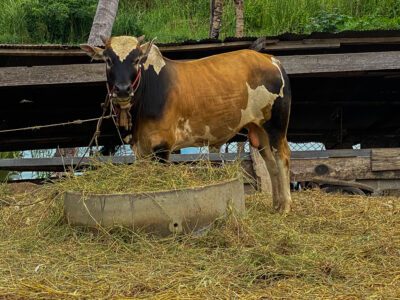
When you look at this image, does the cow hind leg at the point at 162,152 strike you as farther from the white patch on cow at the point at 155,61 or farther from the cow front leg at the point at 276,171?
the cow front leg at the point at 276,171

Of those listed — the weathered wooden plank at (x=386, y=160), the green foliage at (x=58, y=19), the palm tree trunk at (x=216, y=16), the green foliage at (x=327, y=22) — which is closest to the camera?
the weathered wooden plank at (x=386, y=160)

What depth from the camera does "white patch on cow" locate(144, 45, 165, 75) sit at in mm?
7847

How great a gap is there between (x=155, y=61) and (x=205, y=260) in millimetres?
3031

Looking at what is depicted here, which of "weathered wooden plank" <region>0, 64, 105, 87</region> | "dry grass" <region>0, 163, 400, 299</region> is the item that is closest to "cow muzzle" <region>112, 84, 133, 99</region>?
"dry grass" <region>0, 163, 400, 299</region>

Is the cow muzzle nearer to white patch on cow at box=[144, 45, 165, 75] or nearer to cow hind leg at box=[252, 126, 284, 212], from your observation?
white patch on cow at box=[144, 45, 165, 75]

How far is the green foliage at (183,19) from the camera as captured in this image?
16188 mm

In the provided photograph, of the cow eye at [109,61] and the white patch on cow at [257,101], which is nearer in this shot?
the cow eye at [109,61]

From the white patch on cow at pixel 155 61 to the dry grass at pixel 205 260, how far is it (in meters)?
1.79

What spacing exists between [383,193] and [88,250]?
6.04 meters

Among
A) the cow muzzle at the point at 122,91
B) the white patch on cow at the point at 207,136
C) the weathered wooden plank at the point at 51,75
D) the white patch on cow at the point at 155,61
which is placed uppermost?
the white patch on cow at the point at 155,61

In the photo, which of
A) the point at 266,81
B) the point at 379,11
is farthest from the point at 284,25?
the point at 266,81

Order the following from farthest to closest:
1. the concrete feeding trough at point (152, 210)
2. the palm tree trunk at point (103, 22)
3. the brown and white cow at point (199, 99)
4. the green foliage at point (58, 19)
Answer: the green foliage at point (58, 19) < the palm tree trunk at point (103, 22) < the brown and white cow at point (199, 99) < the concrete feeding trough at point (152, 210)

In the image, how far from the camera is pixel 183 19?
1842 centimetres

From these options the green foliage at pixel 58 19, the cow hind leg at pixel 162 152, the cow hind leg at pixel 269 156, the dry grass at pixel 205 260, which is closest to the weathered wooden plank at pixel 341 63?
the cow hind leg at pixel 269 156
